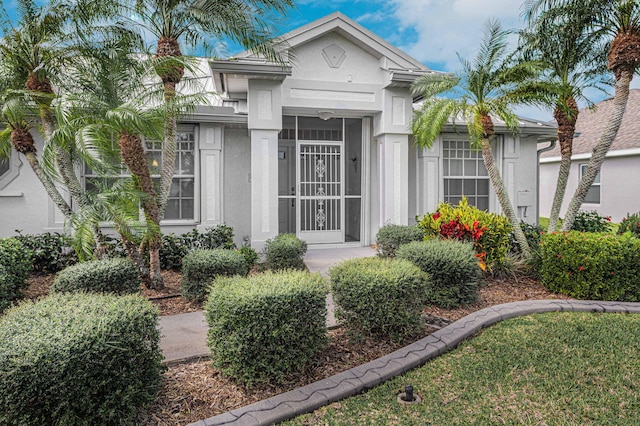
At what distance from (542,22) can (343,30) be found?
13.8 ft

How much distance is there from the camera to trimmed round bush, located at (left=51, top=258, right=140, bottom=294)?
4906 mm

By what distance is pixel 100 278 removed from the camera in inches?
198

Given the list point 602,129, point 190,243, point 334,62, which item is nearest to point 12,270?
point 190,243

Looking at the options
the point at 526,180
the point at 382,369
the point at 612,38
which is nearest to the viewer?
the point at 382,369

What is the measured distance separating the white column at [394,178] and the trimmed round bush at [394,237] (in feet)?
2.89

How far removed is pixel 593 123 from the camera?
20.3 meters

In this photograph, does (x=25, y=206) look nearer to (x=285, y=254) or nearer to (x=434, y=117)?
(x=285, y=254)

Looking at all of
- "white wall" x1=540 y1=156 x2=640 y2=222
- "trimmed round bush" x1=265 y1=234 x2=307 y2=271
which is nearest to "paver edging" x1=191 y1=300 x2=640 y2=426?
"trimmed round bush" x1=265 y1=234 x2=307 y2=271

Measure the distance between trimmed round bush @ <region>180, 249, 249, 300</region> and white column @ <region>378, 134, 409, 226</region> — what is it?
4.52m

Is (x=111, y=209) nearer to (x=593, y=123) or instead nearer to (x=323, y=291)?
(x=323, y=291)

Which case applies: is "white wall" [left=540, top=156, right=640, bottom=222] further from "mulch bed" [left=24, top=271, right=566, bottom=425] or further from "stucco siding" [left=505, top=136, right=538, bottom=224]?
"mulch bed" [left=24, top=271, right=566, bottom=425]

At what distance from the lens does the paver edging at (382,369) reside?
294 centimetres

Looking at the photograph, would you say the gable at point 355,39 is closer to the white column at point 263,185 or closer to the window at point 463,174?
the white column at point 263,185

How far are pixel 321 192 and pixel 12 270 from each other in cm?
636
